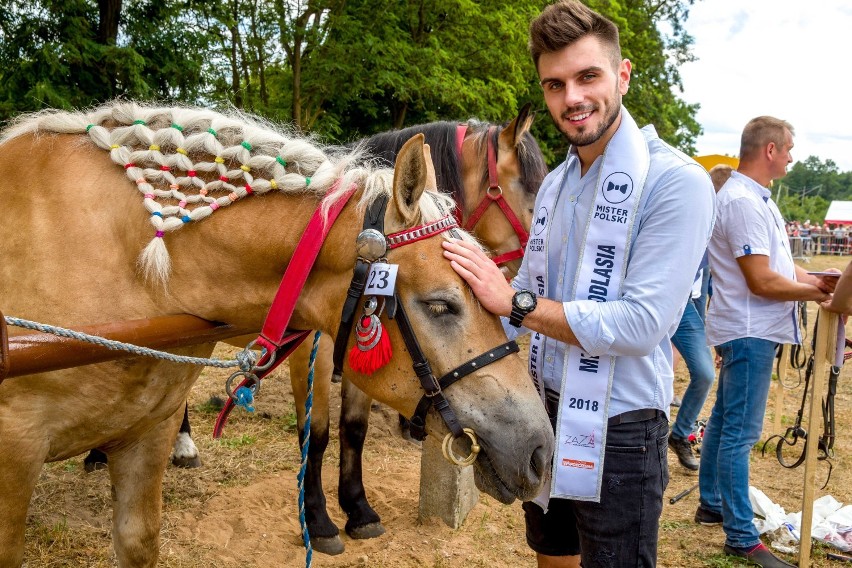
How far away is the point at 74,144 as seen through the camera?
2053 mm

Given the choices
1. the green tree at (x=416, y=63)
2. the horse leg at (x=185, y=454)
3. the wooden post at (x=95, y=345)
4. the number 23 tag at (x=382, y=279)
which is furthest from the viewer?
the green tree at (x=416, y=63)

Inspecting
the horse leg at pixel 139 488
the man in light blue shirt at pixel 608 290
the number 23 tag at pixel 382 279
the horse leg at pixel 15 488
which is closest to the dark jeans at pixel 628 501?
the man in light blue shirt at pixel 608 290

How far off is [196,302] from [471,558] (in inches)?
91.9

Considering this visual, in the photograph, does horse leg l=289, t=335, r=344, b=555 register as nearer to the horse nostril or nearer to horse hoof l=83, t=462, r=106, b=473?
horse hoof l=83, t=462, r=106, b=473

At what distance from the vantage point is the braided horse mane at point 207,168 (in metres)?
1.86

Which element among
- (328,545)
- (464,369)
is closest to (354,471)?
(328,545)

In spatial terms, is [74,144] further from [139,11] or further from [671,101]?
[671,101]

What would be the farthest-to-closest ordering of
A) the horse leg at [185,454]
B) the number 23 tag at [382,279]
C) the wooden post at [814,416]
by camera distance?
the horse leg at [185,454]
the wooden post at [814,416]
the number 23 tag at [382,279]

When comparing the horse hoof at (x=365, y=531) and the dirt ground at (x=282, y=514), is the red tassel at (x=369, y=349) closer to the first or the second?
the dirt ground at (x=282, y=514)

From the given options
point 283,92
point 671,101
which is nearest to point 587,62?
point 283,92

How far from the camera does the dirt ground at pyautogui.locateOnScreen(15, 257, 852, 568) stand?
3.45 metres

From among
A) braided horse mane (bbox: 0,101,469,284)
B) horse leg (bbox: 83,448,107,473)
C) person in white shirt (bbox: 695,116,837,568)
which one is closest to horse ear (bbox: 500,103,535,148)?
person in white shirt (bbox: 695,116,837,568)

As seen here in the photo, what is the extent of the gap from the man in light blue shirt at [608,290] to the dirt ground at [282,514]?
1.82m

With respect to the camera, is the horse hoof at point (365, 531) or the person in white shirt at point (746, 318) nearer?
the person in white shirt at point (746, 318)
